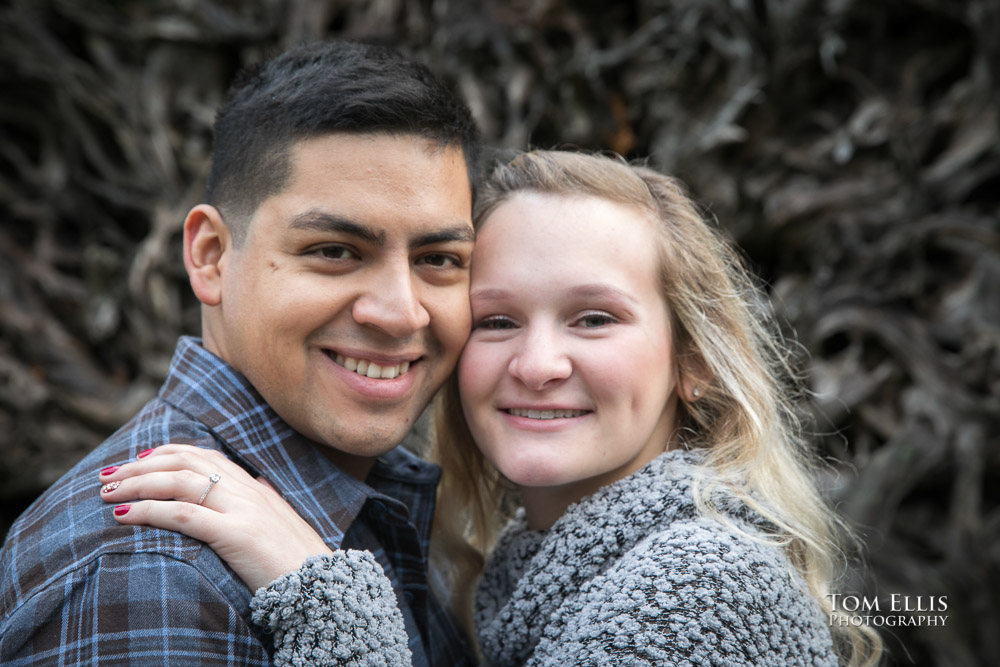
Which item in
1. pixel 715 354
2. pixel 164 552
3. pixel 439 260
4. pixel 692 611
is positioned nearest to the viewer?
pixel 164 552

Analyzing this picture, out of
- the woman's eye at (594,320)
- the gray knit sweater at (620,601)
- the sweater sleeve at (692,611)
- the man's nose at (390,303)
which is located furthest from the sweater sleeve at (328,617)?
the woman's eye at (594,320)

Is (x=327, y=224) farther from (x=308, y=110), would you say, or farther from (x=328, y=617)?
(x=328, y=617)

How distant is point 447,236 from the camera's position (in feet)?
6.07

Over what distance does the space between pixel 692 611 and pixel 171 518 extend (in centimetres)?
92

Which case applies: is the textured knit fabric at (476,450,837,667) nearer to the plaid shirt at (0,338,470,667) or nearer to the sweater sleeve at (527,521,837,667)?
the sweater sleeve at (527,521,837,667)

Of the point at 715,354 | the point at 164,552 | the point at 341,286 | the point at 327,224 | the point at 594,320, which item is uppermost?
the point at 327,224

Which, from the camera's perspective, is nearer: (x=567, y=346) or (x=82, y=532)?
(x=82, y=532)

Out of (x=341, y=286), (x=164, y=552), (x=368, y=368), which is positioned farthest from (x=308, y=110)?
(x=164, y=552)

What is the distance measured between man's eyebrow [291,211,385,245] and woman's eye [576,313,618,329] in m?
0.54

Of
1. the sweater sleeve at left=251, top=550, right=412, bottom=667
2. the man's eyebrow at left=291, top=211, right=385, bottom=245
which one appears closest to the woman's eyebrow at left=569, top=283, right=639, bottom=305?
the man's eyebrow at left=291, top=211, right=385, bottom=245

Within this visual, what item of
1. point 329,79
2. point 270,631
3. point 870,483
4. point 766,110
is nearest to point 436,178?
point 329,79

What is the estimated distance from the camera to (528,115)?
4688 mm

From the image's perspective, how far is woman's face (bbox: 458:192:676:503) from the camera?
1.87 metres

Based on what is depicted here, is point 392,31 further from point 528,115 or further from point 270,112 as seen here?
point 270,112
